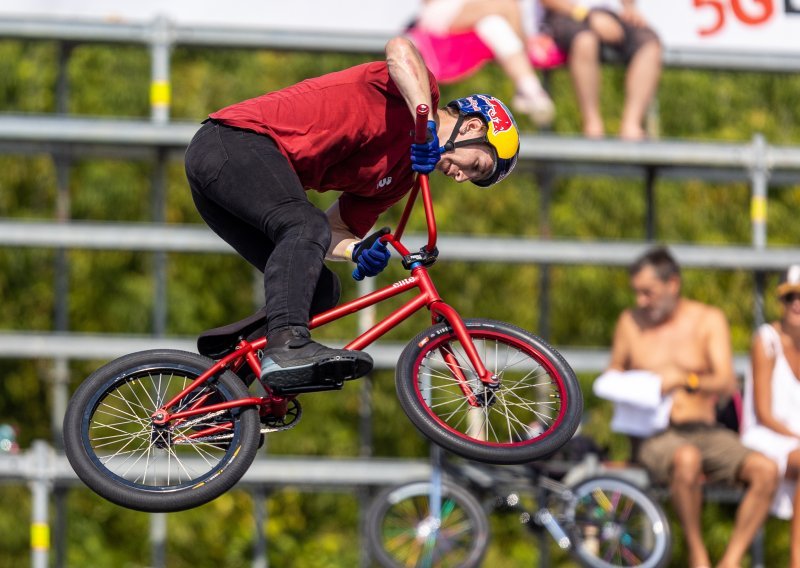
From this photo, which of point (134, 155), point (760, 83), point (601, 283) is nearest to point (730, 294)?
point (601, 283)

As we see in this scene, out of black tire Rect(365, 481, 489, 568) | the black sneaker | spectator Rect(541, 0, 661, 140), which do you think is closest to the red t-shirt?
the black sneaker

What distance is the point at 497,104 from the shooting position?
529 centimetres

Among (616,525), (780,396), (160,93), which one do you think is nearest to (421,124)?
(616,525)

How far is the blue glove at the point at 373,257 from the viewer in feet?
17.1

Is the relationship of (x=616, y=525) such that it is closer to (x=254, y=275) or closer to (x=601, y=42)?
(x=601, y=42)

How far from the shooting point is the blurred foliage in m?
15.1

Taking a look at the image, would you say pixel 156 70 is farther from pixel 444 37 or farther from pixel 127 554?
pixel 127 554

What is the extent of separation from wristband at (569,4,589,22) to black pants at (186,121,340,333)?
11.4 feet

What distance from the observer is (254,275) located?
1573 centimetres

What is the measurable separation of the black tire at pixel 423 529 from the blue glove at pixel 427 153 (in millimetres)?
2782

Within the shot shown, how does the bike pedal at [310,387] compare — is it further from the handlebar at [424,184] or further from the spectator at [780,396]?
the spectator at [780,396]

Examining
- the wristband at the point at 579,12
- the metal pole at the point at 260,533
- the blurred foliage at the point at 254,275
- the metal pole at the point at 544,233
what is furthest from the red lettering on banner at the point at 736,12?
the blurred foliage at the point at 254,275

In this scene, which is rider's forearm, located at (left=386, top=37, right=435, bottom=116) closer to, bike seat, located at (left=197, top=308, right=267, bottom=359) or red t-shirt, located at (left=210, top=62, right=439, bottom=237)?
red t-shirt, located at (left=210, top=62, right=439, bottom=237)

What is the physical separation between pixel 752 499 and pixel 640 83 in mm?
2282
